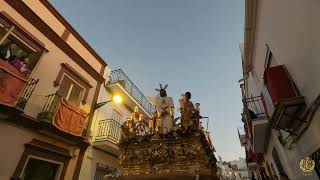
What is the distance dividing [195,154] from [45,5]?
10.0 metres

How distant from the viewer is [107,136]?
407 inches

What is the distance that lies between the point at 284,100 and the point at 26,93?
27.9 ft

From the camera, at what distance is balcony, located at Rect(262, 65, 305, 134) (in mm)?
4492

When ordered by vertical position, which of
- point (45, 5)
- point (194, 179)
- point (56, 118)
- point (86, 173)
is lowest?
point (194, 179)

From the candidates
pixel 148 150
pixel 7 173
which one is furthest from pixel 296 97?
pixel 7 173

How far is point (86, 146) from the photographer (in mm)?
9773

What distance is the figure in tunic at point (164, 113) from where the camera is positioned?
12.9ft

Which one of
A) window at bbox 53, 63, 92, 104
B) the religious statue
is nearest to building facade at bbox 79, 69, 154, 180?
window at bbox 53, 63, 92, 104

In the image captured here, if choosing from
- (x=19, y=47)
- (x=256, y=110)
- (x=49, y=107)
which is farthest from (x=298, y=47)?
(x=19, y=47)

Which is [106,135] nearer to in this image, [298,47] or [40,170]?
A: [40,170]

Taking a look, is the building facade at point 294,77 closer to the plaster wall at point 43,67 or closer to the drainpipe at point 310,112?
the drainpipe at point 310,112

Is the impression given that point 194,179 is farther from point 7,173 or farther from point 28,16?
point 28,16

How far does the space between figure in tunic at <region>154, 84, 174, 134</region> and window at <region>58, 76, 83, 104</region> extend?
6610 millimetres

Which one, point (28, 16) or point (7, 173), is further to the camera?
point (28, 16)
